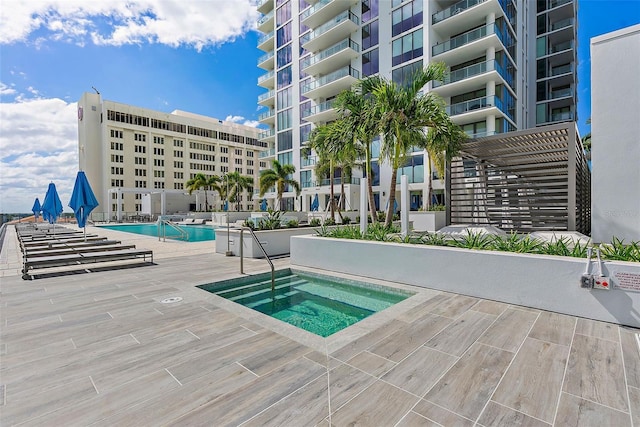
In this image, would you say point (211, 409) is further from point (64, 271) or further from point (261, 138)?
point (261, 138)

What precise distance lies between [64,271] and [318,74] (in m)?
30.3

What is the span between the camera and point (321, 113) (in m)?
30.2

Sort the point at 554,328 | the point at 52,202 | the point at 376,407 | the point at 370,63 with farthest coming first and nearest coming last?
the point at 370,63
the point at 52,202
the point at 554,328
the point at 376,407

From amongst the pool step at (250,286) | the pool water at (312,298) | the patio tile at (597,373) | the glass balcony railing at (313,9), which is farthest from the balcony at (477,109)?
the patio tile at (597,373)

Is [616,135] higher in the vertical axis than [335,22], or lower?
lower

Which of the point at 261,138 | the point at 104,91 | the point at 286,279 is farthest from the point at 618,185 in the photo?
the point at 104,91

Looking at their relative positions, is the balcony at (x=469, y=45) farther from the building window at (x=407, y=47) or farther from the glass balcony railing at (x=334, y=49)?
the glass balcony railing at (x=334, y=49)

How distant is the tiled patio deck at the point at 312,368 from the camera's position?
94.0 inches

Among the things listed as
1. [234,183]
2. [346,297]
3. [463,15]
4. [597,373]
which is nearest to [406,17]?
[463,15]

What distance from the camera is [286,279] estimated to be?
24.1ft

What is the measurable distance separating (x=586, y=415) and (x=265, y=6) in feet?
156

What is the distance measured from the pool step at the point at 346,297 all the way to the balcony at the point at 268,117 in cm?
3511

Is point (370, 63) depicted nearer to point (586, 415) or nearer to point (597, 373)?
point (597, 373)

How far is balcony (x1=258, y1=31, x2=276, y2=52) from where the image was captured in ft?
128
